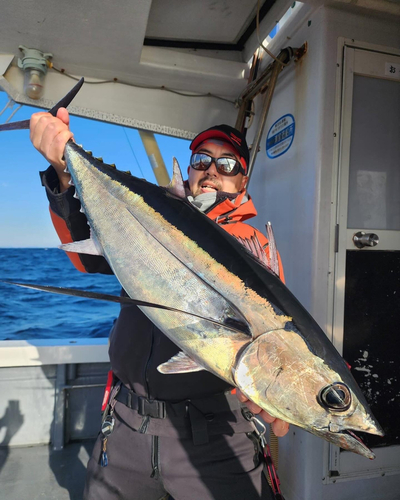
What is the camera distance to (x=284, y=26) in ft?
9.83

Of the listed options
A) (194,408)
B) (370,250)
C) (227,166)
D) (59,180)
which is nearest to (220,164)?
(227,166)

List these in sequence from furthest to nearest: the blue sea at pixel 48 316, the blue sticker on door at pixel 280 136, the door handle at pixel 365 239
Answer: the blue sea at pixel 48 316, the blue sticker on door at pixel 280 136, the door handle at pixel 365 239

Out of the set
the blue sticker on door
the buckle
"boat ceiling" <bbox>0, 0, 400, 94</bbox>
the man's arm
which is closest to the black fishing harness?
the buckle

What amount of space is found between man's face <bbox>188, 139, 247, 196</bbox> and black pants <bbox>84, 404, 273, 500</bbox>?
129cm

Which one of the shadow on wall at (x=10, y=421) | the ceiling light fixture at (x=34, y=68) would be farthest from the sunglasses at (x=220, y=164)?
the shadow on wall at (x=10, y=421)

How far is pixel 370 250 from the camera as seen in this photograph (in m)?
2.50

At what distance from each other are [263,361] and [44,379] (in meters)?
2.72

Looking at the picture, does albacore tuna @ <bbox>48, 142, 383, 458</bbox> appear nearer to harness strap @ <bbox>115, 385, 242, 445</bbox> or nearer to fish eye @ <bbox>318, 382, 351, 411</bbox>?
fish eye @ <bbox>318, 382, 351, 411</bbox>

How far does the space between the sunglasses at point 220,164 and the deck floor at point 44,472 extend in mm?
2399

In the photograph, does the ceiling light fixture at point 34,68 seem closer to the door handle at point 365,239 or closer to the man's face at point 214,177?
the man's face at point 214,177

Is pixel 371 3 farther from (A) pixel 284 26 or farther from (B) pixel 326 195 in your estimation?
(B) pixel 326 195

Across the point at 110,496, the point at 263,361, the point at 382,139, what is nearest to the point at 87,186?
the point at 263,361

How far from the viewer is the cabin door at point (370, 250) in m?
2.46

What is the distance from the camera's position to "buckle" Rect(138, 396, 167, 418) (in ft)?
5.55
